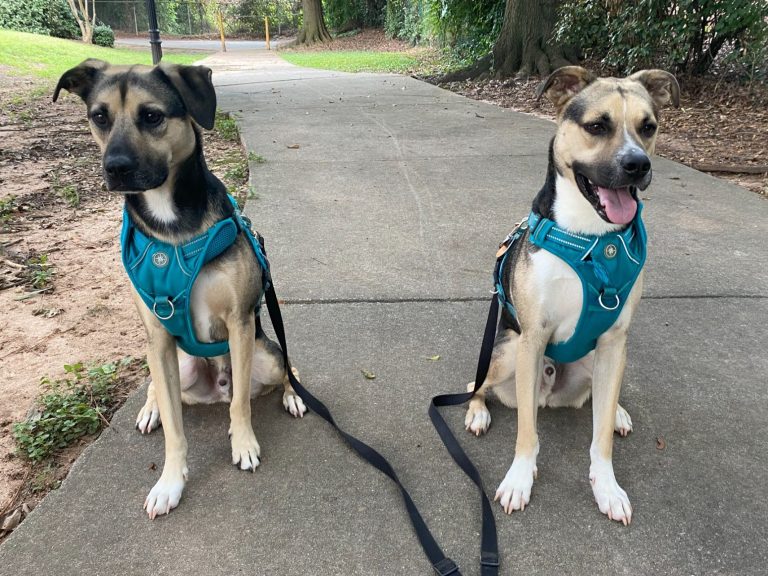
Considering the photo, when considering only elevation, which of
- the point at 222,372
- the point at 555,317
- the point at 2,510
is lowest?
the point at 2,510

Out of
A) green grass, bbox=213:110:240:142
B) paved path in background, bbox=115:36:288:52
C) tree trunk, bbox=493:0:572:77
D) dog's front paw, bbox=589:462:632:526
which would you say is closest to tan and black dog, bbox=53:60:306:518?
dog's front paw, bbox=589:462:632:526

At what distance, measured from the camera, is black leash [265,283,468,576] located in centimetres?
214

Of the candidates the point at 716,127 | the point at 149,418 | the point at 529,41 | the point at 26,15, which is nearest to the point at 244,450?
the point at 149,418

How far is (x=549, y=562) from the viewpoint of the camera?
2.19 metres

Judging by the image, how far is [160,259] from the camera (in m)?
2.45

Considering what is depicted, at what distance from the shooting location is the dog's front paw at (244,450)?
2.65 meters

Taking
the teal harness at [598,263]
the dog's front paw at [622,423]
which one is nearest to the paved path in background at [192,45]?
the teal harness at [598,263]

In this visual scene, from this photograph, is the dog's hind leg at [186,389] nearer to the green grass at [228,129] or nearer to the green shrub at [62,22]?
the green grass at [228,129]

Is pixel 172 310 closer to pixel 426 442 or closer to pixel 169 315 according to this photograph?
pixel 169 315

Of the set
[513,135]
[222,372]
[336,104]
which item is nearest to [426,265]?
[222,372]

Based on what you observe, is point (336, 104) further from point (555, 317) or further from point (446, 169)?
point (555, 317)

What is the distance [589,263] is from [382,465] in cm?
124

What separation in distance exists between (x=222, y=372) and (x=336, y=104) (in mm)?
9299

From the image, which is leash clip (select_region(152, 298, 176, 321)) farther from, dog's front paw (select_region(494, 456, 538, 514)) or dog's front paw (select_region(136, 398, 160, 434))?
dog's front paw (select_region(494, 456, 538, 514))
